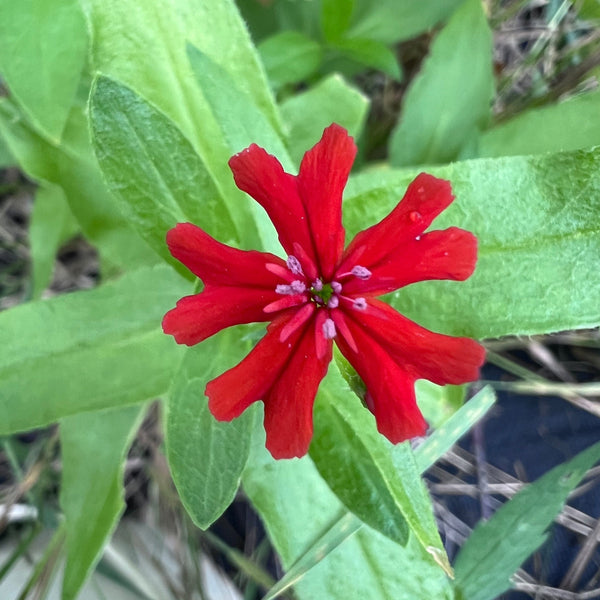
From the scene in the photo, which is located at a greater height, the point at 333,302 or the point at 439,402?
the point at 333,302

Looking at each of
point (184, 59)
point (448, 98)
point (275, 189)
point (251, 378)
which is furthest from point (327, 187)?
point (448, 98)

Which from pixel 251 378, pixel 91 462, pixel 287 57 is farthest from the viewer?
pixel 287 57

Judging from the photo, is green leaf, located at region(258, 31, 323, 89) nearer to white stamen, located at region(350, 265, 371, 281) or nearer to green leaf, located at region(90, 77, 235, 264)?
green leaf, located at region(90, 77, 235, 264)

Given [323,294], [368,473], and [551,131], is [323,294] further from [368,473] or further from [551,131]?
[551,131]

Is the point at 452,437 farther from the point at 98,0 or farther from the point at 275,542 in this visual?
the point at 98,0

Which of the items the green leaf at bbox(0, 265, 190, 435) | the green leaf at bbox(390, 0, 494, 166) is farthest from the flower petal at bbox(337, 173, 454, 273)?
the green leaf at bbox(390, 0, 494, 166)

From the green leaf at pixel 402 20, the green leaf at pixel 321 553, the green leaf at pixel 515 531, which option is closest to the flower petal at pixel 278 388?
the green leaf at pixel 321 553
